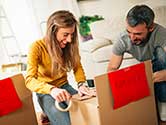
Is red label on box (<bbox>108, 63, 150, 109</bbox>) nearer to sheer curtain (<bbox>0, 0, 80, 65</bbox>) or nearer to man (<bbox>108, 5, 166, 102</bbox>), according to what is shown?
man (<bbox>108, 5, 166, 102</bbox>)

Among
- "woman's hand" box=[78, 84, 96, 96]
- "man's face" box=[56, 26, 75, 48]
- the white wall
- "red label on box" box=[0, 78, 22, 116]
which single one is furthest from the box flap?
the white wall

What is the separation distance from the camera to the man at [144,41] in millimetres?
1564

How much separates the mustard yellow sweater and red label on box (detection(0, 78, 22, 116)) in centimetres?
9

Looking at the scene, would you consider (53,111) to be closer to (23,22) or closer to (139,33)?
(139,33)

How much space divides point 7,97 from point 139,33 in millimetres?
840

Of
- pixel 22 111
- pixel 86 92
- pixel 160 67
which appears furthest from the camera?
pixel 160 67

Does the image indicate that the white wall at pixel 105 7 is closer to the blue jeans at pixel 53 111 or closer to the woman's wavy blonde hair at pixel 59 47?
the woman's wavy blonde hair at pixel 59 47

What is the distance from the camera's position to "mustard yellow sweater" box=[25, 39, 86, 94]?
1.38 metres

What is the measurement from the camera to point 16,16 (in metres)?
2.93

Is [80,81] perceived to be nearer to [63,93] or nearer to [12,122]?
[63,93]

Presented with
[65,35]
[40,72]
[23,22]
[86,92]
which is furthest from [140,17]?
[23,22]

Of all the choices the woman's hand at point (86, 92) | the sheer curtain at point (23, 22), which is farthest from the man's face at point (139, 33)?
the sheer curtain at point (23, 22)

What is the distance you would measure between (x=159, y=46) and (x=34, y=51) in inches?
30.4

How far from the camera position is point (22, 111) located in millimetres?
1479
